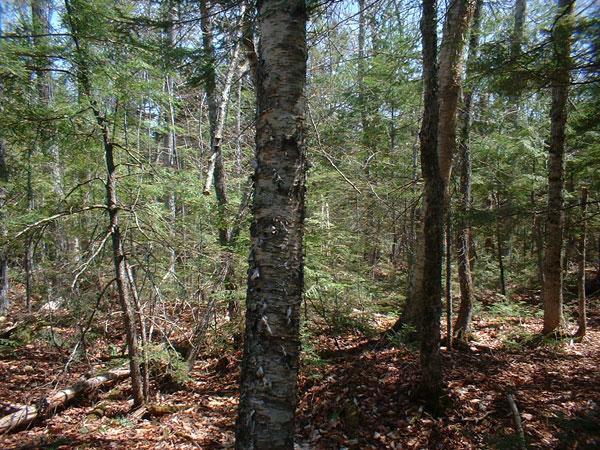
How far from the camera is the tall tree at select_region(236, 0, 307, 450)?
2.57 m

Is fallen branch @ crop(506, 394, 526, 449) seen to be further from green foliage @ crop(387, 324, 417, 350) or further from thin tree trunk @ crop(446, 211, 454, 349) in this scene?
green foliage @ crop(387, 324, 417, 350)

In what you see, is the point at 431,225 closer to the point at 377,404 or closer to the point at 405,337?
the point at 377,404

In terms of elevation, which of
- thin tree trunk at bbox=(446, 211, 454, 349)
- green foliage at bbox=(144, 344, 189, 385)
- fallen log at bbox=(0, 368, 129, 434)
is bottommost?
fallen log at bbox=(0, 368, 129, 434)

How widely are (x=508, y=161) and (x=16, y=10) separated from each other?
13726 mm

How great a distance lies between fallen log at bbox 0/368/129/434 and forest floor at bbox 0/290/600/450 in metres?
0.14

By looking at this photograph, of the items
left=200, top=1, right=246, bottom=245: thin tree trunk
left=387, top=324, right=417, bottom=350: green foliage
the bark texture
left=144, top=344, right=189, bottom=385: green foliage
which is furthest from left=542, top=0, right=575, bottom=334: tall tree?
left=144, top=344, right=189, bottom=385: green foliage

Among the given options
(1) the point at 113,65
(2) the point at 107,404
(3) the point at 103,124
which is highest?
(1) the point at 113,65

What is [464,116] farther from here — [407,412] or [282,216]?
[282,216]

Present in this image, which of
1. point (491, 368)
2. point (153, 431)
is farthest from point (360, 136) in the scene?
point (153, 431)

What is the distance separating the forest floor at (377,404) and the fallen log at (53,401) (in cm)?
14

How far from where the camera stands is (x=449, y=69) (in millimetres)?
6840

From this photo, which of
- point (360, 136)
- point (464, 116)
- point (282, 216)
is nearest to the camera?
point (282, 216)

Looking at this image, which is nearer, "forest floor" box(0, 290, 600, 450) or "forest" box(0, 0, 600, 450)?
"forest" box(0, 0, 600, 450)

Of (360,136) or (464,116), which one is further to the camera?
(360,136)
